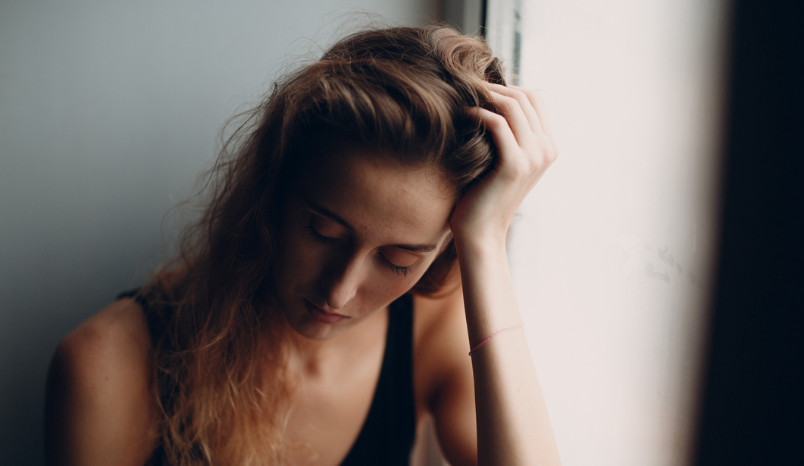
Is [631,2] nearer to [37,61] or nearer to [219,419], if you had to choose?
[219,419]

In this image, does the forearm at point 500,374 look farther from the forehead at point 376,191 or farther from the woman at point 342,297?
the forehead at point 376,191

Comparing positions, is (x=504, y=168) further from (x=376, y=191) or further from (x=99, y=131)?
(x=99, y=131)

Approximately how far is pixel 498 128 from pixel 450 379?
23.9 inches

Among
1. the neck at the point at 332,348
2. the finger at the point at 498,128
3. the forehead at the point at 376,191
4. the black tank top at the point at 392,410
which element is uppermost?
the finger at the point at 498,128

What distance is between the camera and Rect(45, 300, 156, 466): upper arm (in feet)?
2.64

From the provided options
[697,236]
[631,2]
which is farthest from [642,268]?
[631,2]

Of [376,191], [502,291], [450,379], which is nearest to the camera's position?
[376,191]

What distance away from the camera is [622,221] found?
2.29ft

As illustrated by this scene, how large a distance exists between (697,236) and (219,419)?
3.02ft

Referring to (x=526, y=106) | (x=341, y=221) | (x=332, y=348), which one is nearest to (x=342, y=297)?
(x=341, y=221)

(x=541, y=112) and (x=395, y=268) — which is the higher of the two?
(x=541, y=112)

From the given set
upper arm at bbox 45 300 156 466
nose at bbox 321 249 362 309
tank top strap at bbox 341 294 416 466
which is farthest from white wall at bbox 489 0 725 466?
upper arm at bbox 45 300 156 466

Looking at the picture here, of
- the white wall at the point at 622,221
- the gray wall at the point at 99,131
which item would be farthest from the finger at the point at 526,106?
the gray wall at the point at 99,131

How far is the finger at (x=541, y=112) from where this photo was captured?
31.1 inches
